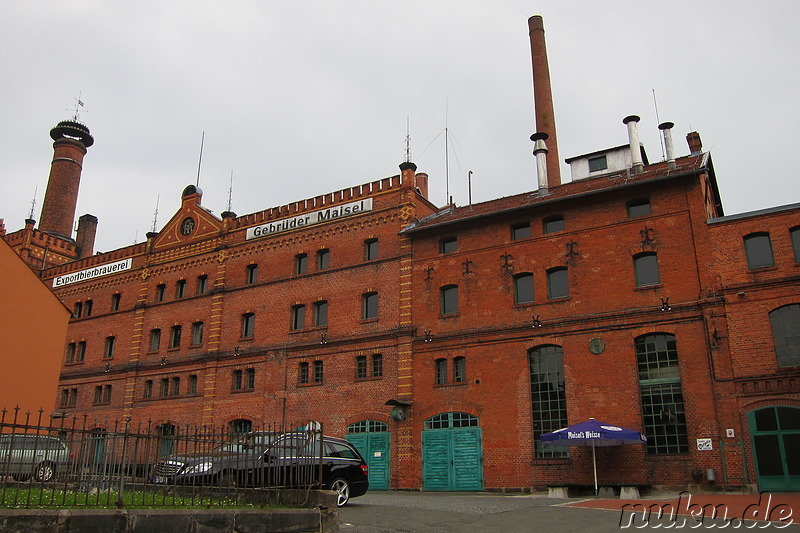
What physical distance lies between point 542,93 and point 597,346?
19583 millimetres

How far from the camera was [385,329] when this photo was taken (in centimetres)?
2870

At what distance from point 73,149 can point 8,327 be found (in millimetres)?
35995

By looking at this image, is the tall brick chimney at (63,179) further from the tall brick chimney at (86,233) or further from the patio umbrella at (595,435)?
the patio umbrella at (595,435)

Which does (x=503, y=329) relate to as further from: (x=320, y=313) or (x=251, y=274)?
(x=251, y=274)

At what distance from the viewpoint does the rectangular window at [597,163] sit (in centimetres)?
3244

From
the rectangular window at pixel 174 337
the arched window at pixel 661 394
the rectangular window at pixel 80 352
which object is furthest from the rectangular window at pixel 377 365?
the rectangular window at pixel 80 352

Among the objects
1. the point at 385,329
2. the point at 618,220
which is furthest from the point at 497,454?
the point at 618,220

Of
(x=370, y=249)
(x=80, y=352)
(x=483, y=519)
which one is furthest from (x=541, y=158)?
(x=80, y=352)

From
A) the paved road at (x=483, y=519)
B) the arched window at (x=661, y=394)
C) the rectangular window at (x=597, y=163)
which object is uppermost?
the rectangular window at (x=597, y=163)

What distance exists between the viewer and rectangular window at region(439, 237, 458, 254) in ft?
93.8

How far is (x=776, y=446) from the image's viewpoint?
20172 mm

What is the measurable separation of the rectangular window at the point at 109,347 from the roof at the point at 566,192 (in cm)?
2106

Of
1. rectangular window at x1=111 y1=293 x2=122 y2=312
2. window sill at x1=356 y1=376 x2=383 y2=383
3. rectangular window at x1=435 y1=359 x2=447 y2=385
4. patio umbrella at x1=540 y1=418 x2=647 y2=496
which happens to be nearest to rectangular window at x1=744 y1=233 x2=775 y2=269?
patio umbrella at x1=540 y1=418 x2=647 y2=496

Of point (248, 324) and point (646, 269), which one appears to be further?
point (248, 324)
